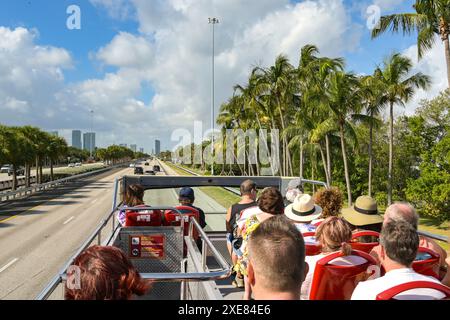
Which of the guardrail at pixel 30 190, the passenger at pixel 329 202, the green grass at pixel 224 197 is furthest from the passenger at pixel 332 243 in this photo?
the guardrail at pixel 30 190

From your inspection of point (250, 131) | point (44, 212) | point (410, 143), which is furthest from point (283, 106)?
point (44, 212)

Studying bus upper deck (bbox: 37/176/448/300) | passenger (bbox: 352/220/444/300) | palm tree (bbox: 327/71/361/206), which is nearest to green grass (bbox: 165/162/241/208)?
bus upper deck (bbox: 37/176/448/300)

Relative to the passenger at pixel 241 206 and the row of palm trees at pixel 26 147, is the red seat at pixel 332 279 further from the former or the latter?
the row of palm trees at pixel 26 147

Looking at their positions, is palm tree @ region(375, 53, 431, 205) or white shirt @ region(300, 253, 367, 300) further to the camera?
palm tree @ region(375, 53, 431, 205)

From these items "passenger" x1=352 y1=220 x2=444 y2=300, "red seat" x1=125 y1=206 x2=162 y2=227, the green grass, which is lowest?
the green grass

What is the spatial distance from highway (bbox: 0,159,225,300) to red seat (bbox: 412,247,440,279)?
21.1ft

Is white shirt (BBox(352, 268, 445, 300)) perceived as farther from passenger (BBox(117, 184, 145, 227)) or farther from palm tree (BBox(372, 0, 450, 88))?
palm tree (BBox(372, 0, 450, 88))

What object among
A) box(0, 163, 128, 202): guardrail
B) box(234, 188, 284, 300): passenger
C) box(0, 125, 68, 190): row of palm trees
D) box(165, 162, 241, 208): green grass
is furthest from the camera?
box(0, 125, 68, 190): row of palm trees

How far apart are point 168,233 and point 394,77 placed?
77.5 ft

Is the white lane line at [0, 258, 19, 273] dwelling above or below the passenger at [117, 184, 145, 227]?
below

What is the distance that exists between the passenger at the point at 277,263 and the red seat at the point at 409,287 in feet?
2.24

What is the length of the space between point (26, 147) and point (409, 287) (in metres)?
38.7

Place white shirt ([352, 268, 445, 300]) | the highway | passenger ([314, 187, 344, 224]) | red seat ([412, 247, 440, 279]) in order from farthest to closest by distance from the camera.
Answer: the highway < passenger ([314, 187, 344, 224]) < red seat ([412, 247, 440, 279]) < white shirt ([352, 268, 445, 300])

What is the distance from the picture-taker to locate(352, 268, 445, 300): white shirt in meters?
2.30
